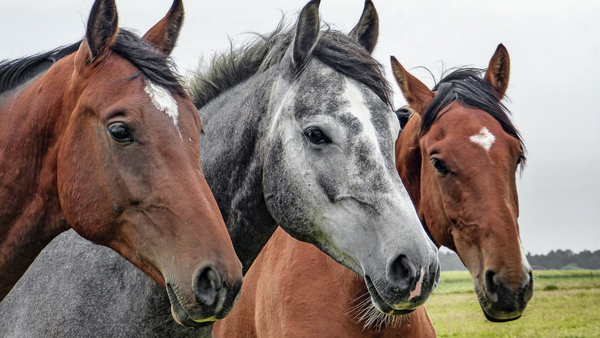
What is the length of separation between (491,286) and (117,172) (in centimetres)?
285

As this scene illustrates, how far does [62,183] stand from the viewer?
277 cm

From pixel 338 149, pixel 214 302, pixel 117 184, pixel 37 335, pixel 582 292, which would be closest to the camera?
pixel 214 302

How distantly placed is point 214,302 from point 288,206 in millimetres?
1107

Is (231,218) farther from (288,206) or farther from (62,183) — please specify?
(62,183)

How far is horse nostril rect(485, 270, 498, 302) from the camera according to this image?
388 cm

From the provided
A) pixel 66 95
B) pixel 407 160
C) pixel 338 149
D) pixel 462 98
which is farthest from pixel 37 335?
pixel 462 98

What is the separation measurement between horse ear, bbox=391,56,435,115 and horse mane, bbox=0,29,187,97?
104 inches

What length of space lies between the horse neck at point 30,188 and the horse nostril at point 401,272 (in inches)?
72.9

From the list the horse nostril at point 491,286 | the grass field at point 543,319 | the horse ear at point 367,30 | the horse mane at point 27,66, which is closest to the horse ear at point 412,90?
the horse ear at point 367,30

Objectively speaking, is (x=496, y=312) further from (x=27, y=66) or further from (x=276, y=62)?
(x=27, y=66)

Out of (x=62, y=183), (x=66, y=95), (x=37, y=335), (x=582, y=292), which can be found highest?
(x=66, y=95)

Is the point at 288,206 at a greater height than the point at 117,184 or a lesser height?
lesser

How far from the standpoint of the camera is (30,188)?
9.55ft

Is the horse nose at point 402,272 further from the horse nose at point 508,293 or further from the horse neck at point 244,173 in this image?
the horse nose at point 508,293
